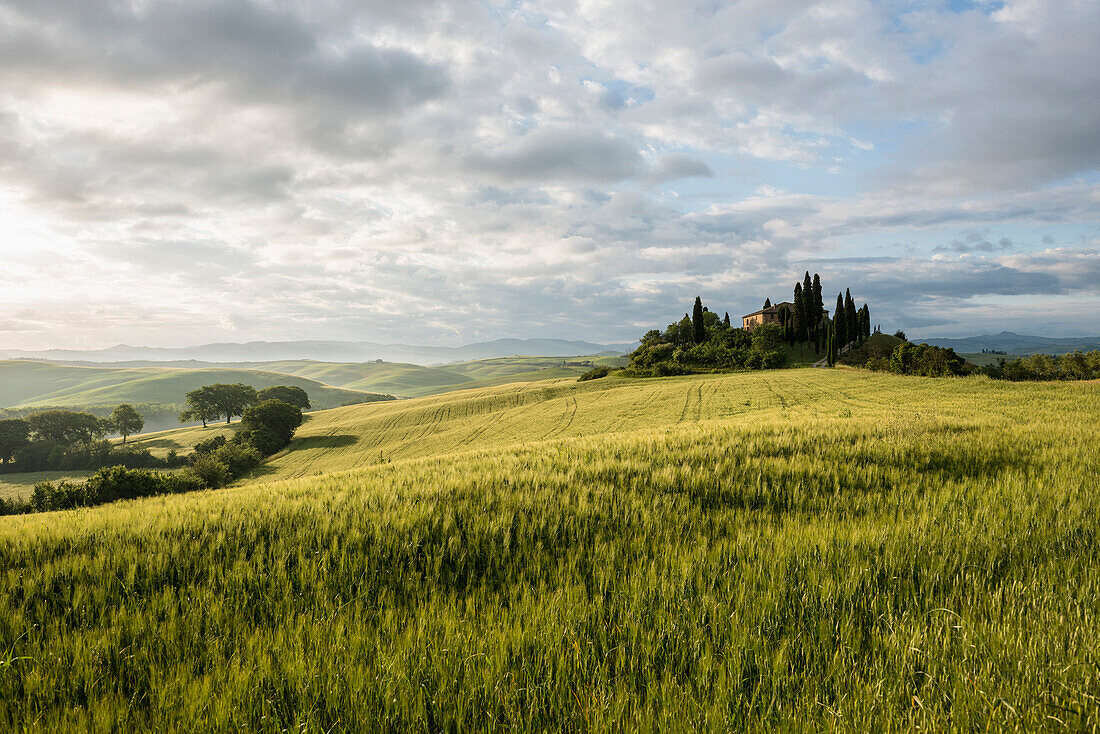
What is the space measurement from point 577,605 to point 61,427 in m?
142

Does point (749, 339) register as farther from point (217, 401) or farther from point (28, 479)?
point (28, 479)

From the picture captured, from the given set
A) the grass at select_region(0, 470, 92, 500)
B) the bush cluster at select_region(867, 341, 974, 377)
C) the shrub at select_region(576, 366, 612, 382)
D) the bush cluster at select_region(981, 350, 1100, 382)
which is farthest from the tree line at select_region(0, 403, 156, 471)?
the bush cluster at select_region(981, 350, 1100, 382)

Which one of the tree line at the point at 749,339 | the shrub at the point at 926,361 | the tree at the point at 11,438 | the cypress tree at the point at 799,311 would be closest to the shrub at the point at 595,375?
the tree line at the point at 749,339

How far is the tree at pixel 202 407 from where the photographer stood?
338ft

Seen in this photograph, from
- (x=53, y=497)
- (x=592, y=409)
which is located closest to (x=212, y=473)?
(x=53, y=497)

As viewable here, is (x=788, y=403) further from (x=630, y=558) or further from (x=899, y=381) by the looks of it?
(x=630, y=558)

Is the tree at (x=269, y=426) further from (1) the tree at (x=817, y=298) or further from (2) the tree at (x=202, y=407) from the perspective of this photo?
(1) the tree at (x=817, y=298)

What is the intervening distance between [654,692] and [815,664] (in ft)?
3.49

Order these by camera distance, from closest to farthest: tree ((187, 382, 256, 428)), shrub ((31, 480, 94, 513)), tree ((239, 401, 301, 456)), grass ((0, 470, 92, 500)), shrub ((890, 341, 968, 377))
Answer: shrub ((31, 480, 94, 513)) → shrub ((890, 341, 968, 377)) → grass ((0, 470, 92, 500)) → tree ((239, 401, 301, 456)) → tree ((187, 382, 256, 428))

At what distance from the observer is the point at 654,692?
246 cm

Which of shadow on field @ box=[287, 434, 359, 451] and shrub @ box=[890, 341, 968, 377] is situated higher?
shrub @ box=[890, 341, 968, 377]

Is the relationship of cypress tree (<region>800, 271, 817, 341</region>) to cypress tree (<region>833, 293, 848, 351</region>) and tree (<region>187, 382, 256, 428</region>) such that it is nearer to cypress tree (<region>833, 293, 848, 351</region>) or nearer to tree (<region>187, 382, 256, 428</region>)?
cypress tree (<region>833, 293, 848, 351</region>)

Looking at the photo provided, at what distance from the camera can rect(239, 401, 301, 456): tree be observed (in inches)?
2687

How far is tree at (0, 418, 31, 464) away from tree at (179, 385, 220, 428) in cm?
2510
